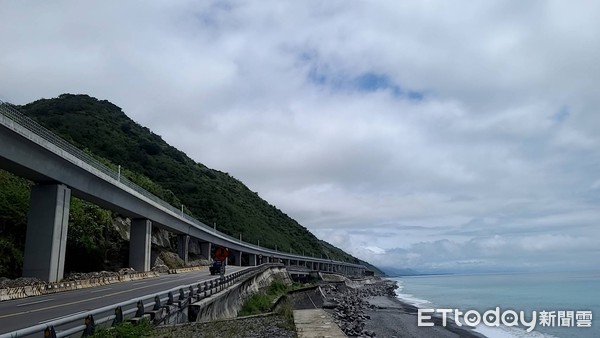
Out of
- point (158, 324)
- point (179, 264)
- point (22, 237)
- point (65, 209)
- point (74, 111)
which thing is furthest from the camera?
point (74, 111)

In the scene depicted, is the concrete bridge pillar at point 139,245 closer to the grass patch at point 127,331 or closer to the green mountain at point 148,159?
the green mountain at point 148,159

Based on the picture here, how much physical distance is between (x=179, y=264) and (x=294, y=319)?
162 feet

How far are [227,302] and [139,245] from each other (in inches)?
978

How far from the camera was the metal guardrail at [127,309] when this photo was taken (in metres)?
8.72

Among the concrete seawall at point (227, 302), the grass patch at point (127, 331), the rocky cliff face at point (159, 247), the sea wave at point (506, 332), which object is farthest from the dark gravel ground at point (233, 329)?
the rocky cliff face at point (159, 247)

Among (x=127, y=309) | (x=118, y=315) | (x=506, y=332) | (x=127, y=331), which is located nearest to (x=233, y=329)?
(x=127, y=309)

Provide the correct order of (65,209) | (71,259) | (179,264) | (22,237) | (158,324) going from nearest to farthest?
(158,324) < (65,209) < (22,237) < (71,259) < (179,264)

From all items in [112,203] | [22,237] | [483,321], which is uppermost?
[112,203]

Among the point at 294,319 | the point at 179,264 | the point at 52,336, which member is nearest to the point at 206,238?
the point at 179,264

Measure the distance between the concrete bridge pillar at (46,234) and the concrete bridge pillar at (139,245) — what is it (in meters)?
17.1

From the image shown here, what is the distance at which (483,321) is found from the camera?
142ft

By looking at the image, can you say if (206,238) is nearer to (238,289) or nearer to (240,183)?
(238,289)

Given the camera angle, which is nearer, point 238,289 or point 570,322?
point 238,289

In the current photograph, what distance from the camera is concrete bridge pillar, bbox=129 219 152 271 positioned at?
1861 inches
